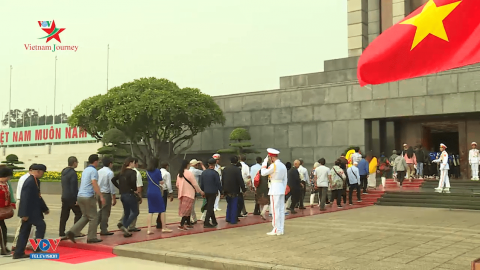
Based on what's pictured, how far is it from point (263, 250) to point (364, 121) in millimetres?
19083

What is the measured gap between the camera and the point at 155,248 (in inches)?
348

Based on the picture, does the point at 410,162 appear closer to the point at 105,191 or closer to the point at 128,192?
the point at 128,192

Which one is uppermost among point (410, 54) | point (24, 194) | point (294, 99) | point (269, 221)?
point (294, 99)

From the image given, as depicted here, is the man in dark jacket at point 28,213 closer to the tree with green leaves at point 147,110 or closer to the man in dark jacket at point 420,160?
the tree with green leaves at point 147,110

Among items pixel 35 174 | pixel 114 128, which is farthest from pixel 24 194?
pixel 114 128

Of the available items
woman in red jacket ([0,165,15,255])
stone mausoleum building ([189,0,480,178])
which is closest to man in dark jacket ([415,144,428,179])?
stone mausoleum building ([189,0,480,178])

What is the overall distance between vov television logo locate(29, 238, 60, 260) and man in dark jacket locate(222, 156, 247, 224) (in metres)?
4.52

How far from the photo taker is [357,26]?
3222 cm

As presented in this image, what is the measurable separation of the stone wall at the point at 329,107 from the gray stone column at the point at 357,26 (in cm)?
179

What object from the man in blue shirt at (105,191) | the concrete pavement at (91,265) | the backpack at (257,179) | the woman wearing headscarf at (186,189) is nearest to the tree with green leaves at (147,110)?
the backpack at (257,179)

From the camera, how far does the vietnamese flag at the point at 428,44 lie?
18.6 ft

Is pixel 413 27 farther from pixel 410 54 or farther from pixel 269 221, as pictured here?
pixel 269 221

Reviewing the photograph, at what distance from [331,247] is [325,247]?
11cm

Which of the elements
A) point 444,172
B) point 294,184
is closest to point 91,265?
point 294,184
